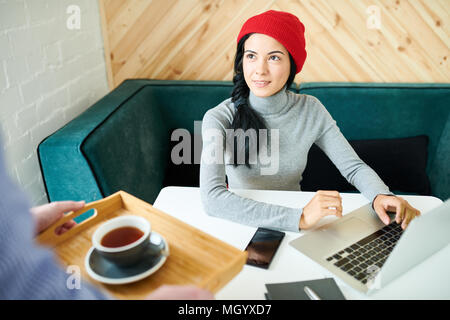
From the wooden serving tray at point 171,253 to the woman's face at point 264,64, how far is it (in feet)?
2.33

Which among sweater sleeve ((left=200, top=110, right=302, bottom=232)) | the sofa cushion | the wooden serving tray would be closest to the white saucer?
the wooden serving tray

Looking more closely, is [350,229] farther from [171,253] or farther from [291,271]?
[171,253]

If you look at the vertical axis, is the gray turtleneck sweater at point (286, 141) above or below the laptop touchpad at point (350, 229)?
above

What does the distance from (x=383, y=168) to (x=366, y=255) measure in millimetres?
1168

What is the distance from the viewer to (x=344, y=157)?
1425mm

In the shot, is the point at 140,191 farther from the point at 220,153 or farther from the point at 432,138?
the point at 432,138

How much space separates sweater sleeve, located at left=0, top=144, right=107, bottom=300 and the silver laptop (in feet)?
1.94

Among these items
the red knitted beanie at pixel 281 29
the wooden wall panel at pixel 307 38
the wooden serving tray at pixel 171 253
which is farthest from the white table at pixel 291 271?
the wooden wall panel at pixel 307 38

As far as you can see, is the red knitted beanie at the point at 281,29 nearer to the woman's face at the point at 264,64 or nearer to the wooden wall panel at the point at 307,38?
the woman's face at the point at 264,64

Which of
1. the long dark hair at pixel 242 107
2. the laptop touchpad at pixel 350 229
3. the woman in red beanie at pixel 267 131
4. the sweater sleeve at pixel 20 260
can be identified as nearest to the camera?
the sweater sleeve at pixel 20 260

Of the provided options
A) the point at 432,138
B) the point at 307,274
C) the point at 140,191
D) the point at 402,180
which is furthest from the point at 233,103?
the point at 432,138

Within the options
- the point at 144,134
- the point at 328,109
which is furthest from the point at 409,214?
the point at 144,134

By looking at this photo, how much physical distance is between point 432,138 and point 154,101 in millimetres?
1581

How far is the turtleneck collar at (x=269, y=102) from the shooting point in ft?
4.60
